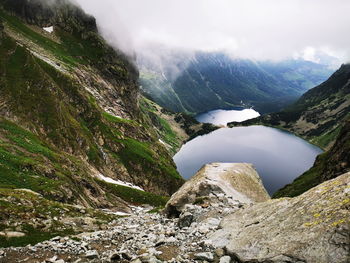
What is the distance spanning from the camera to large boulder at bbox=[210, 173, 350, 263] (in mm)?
11891

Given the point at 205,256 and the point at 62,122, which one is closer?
the point at 205,256

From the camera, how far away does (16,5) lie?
172m

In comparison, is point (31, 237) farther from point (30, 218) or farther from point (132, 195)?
point (132, 195)

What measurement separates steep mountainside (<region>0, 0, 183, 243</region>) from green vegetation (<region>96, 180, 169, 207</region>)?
308mm

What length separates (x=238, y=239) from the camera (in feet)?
54.6

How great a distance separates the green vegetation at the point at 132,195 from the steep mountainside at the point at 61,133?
12.1 inches

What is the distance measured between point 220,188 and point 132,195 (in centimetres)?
4874

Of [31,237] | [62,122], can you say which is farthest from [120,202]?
[31,237]

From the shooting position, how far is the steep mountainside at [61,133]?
48.5 m

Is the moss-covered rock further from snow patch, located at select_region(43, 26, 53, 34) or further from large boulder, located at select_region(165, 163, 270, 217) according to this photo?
large boulder, located at select_region(165, 163, 270, 217)

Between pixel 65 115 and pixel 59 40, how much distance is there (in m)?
122

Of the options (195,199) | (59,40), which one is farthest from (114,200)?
(59,40)

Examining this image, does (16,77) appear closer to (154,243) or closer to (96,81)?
(154,243)

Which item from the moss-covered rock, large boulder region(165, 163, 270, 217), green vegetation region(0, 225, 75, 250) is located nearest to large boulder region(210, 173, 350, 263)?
large boulder region(165, 163, 270, 217)
